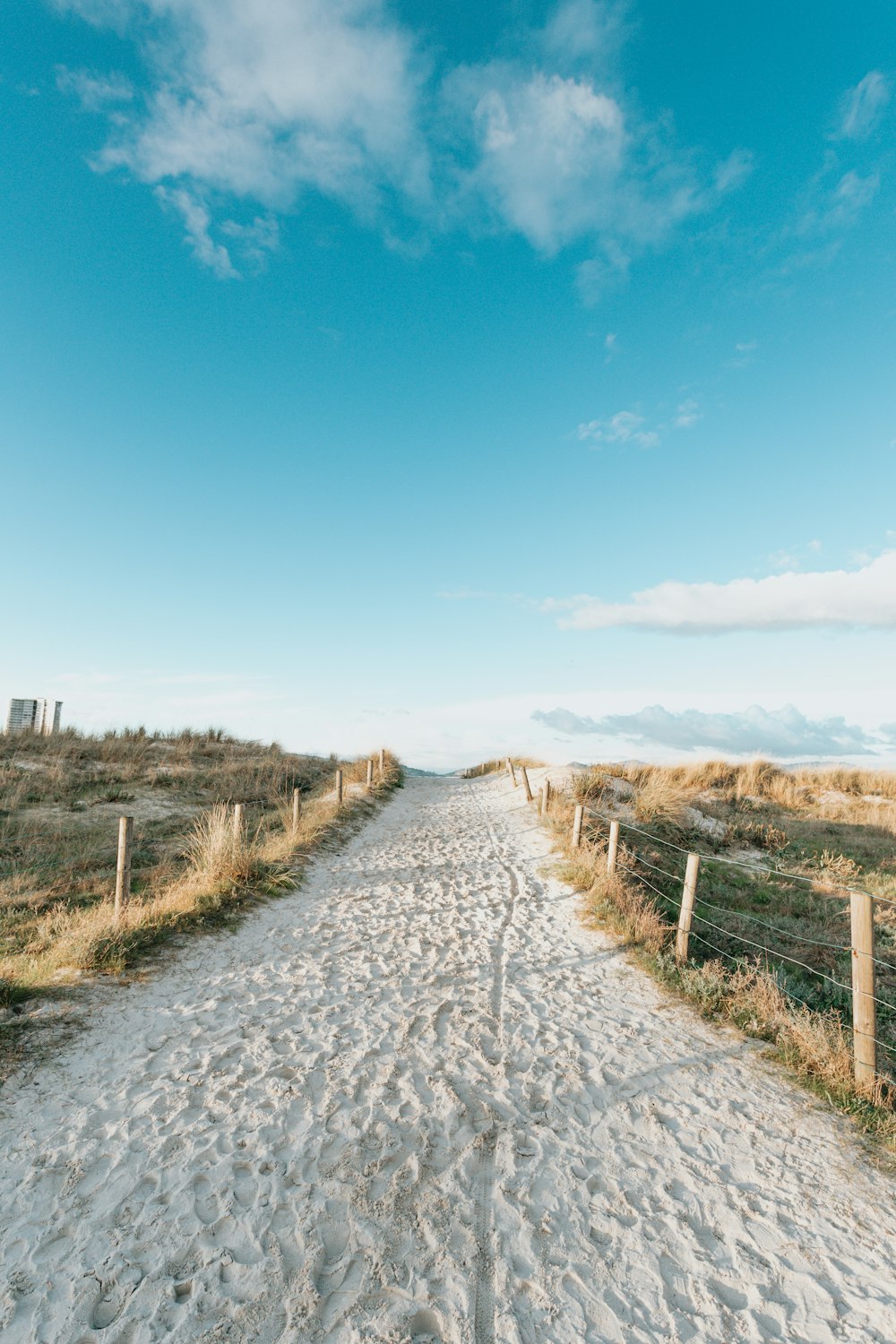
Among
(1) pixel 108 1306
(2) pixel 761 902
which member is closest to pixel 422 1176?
(1) pixel 108 1306

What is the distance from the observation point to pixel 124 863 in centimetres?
818

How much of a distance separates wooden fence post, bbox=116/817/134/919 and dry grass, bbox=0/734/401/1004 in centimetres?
25

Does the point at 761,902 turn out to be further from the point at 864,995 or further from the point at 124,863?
the point at 124,863

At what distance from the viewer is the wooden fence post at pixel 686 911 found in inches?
289

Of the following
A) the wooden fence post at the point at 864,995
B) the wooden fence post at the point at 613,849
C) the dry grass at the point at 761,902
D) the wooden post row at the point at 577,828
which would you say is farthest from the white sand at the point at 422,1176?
the wooden post row at the point at 577,828

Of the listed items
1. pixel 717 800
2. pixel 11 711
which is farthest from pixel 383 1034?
pixel 11 711

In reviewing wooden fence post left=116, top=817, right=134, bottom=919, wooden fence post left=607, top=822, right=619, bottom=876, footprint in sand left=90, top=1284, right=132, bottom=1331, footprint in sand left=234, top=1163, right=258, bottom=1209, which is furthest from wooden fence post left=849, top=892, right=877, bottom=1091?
wooden fence post left=116, top=817, right=134, bottom=919

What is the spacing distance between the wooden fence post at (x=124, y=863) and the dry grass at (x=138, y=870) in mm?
253

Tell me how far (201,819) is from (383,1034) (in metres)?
12.2

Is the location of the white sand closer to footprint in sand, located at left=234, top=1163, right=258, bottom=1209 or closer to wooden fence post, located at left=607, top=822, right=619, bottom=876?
footprint in sand, located at left=234, top=1163, right=258, bottom=1209

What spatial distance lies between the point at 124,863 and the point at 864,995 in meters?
8.21

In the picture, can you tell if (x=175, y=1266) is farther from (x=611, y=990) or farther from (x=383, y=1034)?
(x=611, y=990)

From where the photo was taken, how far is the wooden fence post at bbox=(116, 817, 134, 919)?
26.2 feet

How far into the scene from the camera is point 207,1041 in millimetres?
5250
